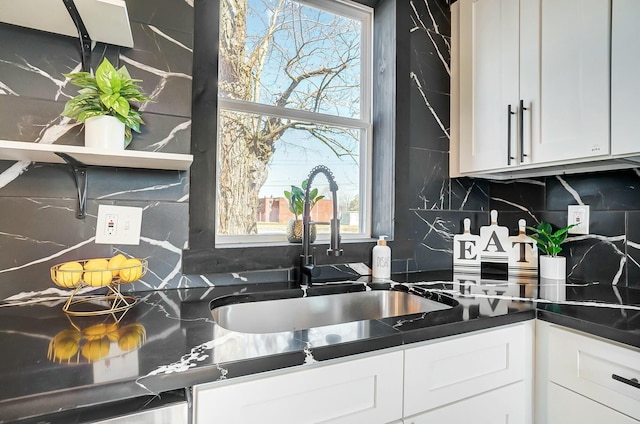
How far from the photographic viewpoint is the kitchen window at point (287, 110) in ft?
5.11

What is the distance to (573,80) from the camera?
1.31 metres

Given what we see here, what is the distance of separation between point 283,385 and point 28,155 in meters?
0.98

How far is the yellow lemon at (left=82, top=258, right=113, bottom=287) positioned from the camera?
3.16ft

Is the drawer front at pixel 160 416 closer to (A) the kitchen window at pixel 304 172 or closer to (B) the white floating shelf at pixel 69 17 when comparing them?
(A) the kitchen window at pixel 304 172

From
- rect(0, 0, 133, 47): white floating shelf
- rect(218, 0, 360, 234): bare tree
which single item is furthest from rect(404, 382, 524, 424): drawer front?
rect(0, 0, 133, 47): white floating shelf

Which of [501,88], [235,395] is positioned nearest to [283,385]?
[235,395]

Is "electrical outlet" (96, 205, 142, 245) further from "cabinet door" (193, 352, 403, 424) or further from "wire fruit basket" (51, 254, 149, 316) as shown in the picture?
"cabinet door" (193, 352, 403, 424)

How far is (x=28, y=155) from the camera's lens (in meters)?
1.01

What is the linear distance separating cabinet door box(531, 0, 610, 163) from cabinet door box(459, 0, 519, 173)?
0.13 meters

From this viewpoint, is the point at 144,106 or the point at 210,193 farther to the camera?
the point at 210,193

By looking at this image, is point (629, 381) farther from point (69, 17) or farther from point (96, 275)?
point (69, 17)

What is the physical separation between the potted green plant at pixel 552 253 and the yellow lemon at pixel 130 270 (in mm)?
1700

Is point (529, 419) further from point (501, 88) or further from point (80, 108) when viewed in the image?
point (80, 108)

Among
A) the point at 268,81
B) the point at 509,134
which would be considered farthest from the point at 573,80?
the point at 268,81
